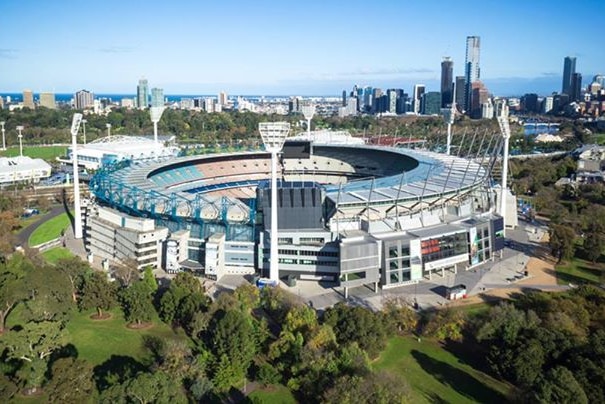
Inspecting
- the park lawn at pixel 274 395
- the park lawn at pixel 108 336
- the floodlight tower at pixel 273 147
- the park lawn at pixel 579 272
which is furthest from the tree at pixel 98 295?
the park lawn at pixel 579 272

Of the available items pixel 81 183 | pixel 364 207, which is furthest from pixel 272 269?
pixel 81 183

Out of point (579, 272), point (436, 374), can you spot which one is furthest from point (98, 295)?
point (579, 272)

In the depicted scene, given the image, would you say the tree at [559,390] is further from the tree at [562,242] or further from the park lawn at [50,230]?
the park lawn at [50,230]

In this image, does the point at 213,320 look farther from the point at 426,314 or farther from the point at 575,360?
the point at 575,360

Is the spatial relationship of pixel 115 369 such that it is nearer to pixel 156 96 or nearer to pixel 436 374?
pixel 436 374

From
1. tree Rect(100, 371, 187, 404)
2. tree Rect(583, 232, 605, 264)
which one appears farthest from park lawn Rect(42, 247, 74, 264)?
tree Rect(583, 232, 605, 264)

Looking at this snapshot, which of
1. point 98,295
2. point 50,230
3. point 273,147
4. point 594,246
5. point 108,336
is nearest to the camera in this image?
point 108,336

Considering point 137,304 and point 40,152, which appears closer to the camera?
point 137,304
